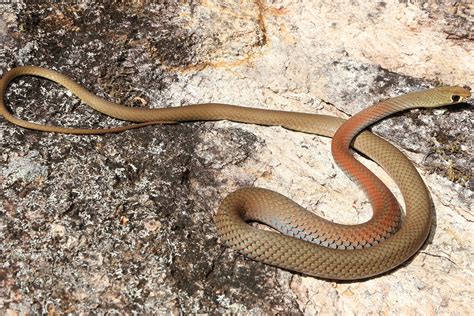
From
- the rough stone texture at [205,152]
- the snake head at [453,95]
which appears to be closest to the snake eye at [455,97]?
the snake head at [453,95]

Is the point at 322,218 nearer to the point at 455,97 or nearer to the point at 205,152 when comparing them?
the point at 205,152

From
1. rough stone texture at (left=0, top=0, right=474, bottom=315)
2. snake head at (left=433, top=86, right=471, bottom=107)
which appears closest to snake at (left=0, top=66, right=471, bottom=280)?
snake head at (left=433, top=86, right=471, bottom=107)

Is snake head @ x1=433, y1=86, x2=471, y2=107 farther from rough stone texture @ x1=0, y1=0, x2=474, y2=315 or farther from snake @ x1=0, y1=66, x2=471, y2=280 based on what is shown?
rough stone texture @ x1=0, y1=0, x2=474, y2=315

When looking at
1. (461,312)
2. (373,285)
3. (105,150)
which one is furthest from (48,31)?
(461,312)

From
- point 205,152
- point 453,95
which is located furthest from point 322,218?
point 453,95

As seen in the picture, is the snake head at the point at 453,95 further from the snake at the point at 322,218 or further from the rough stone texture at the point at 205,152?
the rough stone texture at the point at 205,152

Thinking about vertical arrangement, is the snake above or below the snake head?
below
